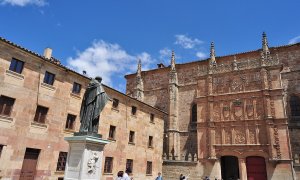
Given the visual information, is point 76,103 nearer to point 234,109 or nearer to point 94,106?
point 94,106

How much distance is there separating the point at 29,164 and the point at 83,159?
9.94 metres

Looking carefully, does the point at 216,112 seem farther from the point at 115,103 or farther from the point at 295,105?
the point at 115,103

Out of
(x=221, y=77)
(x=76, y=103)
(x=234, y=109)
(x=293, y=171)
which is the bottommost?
(x=293, y=171)

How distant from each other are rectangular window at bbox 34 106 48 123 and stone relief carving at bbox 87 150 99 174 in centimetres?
1012

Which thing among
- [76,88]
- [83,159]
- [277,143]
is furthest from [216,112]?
[83,159]

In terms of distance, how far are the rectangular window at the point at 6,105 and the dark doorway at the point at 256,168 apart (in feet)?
65.4

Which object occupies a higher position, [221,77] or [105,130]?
[221,77]

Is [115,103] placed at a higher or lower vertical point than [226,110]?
lower

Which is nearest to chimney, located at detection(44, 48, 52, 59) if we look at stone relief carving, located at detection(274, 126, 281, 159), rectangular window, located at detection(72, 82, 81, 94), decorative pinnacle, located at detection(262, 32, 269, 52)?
rectangular window, located at detection(72, 82, 81, 94)

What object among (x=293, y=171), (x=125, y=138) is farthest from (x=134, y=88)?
(x=293, y=171)

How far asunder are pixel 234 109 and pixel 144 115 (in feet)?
30.0

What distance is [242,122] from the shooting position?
23.0 metres

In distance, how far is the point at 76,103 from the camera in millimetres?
18203

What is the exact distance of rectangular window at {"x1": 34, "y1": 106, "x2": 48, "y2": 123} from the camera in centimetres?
1574
